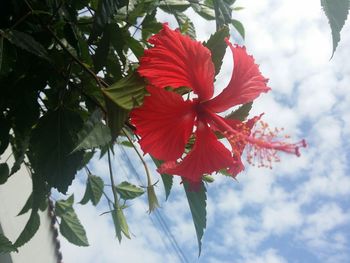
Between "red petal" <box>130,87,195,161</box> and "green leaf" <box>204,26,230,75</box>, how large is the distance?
3.2 inches

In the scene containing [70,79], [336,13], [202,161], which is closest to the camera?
[336,13]

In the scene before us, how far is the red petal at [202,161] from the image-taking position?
591 mm

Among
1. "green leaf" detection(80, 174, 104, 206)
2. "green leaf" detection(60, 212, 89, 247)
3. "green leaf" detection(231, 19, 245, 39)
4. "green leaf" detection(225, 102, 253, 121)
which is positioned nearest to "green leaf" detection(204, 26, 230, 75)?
"green leaf" detection(225, 102, 253, 121)

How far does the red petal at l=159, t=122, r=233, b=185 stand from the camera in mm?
591

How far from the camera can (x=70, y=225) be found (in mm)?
1440

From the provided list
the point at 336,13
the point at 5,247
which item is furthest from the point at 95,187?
the point at 336,13

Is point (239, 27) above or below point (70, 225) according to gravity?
above

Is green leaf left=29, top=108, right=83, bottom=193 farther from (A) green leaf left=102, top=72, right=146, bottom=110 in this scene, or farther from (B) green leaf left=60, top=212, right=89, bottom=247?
(B) green leaf left=60, top=212, right=89, bottom=247

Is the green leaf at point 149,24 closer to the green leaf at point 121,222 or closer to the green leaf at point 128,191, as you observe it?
the green leaf at point 121,222

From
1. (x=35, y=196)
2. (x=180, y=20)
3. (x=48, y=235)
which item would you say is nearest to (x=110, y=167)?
(x=35, y=196)

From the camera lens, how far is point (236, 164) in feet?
2.02

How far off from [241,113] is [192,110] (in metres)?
0.12

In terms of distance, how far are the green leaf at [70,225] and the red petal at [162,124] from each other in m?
0.94

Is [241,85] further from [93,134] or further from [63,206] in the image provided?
[63,206]
